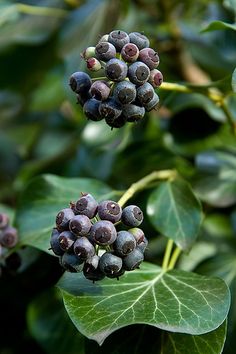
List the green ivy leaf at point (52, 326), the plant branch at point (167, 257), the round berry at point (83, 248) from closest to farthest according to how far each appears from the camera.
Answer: the round berry at point (83, 248), the plant branch at point (167, 257), the green ivy leaf at point (52, 326)

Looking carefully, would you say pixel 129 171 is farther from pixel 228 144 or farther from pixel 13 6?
pixel 13 6

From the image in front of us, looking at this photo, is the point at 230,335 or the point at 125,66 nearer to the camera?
the point at 125,66

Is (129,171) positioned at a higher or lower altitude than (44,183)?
lower

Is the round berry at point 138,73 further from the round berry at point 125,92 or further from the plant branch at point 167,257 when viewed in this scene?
the plant branch at point 167,257

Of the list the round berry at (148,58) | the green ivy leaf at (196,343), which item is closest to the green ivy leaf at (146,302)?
the green ivy leaf at (196,343)

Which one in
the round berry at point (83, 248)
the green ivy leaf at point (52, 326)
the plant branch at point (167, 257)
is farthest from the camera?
the green ivy leaf at point (52, 326)

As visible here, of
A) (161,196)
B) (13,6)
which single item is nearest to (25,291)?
(161,196)

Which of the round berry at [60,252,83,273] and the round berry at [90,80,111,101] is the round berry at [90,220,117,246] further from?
the round berry at [90,80,111,101]

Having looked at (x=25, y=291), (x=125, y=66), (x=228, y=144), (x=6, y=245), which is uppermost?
(x=125, y=66)
